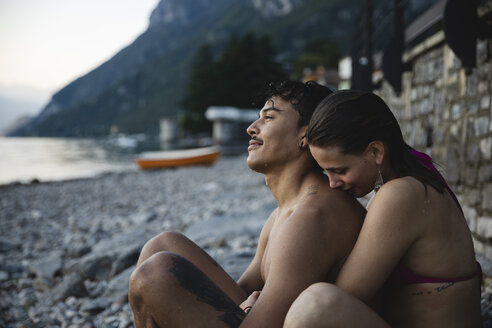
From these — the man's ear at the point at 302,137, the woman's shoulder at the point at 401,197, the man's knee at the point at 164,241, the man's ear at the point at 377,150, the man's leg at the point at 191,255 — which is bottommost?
the man's leg at the point at 191,255

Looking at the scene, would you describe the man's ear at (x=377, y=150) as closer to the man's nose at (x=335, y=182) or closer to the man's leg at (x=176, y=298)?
the man's nose at (x=335, y=182)

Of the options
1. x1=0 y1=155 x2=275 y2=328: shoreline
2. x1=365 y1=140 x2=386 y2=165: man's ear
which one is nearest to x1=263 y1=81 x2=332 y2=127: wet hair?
x1=365 y1=140 x2=386 y2=165: man's ear

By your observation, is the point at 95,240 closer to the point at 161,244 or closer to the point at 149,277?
the point at 161,244

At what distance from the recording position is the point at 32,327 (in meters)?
3.61

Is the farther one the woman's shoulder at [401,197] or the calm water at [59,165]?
the calm water at [59,165]

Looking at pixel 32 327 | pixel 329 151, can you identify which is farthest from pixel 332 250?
pixel 32 327

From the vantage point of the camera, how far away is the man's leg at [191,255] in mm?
2422

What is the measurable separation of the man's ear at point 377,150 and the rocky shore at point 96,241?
1237mm

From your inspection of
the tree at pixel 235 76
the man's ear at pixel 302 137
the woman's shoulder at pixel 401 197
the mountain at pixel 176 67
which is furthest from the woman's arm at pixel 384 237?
the mountain at pixel 176 67

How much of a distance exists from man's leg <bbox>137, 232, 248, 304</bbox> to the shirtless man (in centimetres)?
36

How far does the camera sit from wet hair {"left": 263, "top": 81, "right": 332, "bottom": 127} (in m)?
2.01

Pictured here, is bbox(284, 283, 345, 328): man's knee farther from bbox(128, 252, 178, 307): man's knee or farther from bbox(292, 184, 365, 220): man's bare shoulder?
bbox(128, 252, 178, 307): man's knee

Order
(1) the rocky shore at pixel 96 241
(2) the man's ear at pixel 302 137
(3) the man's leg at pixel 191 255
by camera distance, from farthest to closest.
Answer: (1) the rocky shore at pixel 96 241 < (3) the man's leg at pixel 191 255 < (2) the man's ear at pixel 302 137

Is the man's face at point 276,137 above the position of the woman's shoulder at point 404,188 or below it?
above
